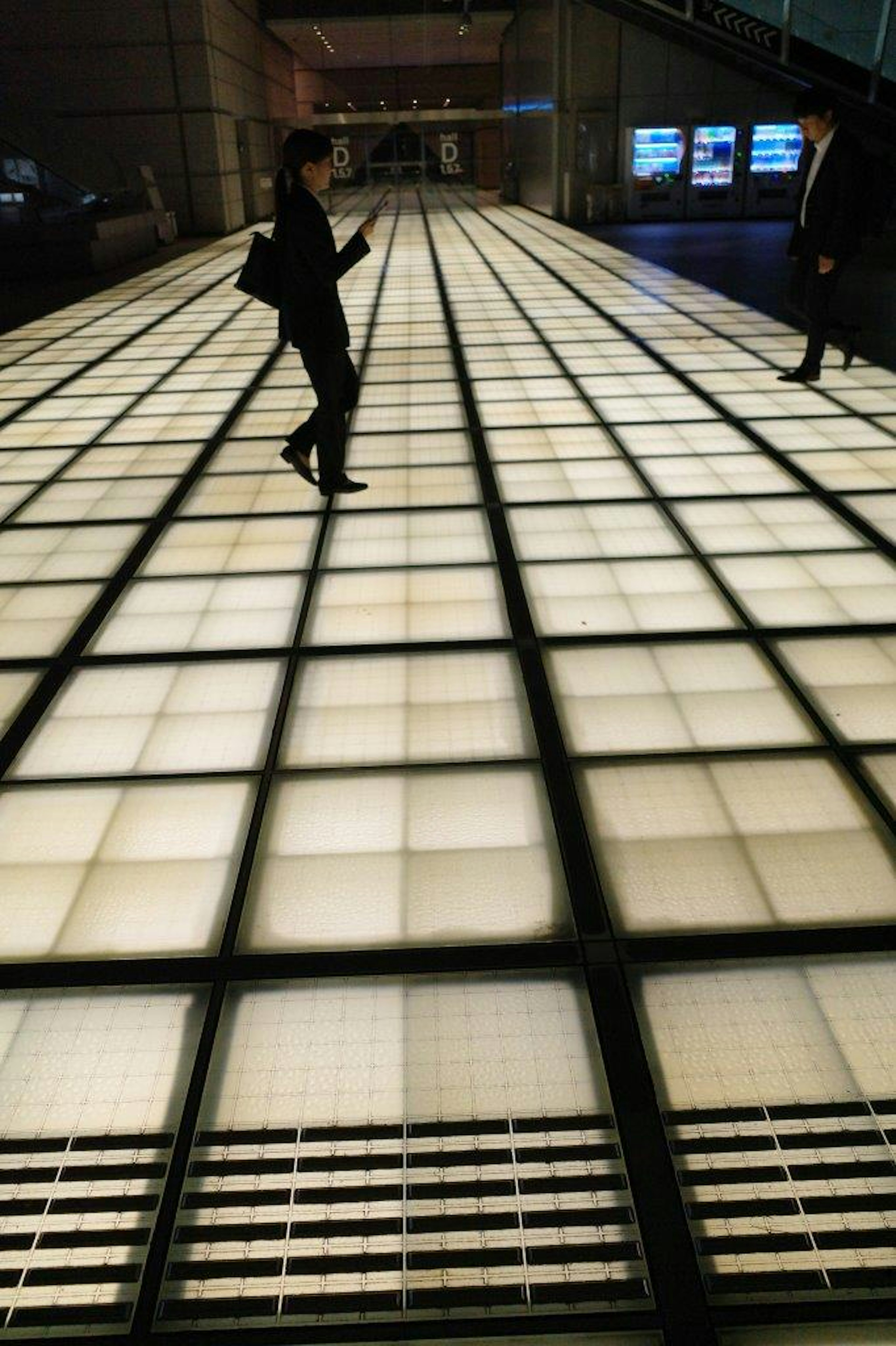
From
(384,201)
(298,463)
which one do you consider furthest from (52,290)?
(384,201)

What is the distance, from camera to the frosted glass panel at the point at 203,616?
271cm

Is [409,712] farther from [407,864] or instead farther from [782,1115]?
[782,1115]

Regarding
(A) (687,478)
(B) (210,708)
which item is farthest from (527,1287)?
(A) (687,478)

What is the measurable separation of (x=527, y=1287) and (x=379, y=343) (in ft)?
21.5

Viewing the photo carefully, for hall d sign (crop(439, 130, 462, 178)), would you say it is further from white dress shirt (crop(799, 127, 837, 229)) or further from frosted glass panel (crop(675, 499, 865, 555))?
frosted glass panel (crop(675, 499, 865, 555))

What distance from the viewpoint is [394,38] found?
23.5 metres

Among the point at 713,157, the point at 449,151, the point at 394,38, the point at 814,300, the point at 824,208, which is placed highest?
the point at 394,38

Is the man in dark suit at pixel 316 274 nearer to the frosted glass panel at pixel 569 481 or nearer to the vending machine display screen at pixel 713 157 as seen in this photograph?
the frosted glass panel at pixel 569 481

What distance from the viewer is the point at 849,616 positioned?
8.92ft

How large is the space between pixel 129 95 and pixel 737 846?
17245 mm

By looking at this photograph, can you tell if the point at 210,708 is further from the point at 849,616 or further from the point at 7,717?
the point at 849,616

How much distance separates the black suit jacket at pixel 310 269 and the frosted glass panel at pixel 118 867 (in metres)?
1.87

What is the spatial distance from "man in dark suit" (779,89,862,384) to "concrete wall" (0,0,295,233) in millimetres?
13592

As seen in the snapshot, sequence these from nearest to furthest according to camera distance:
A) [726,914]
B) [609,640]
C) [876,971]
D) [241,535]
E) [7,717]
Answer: [876,971]
[726,914]
[7,717]
[609,640]
[241,535]
